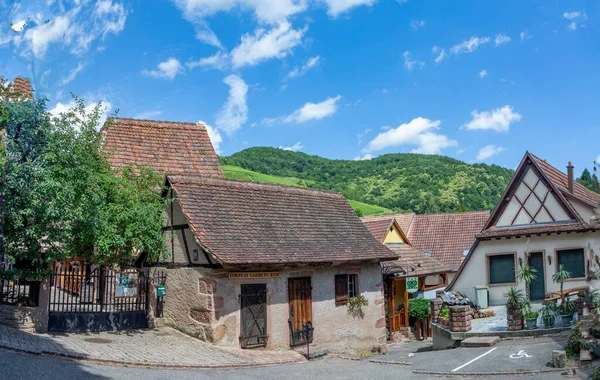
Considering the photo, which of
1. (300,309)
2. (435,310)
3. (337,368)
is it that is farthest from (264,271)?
(435,310)

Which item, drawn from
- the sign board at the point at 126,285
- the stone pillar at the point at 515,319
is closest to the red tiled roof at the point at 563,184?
the stone pillar at the point at 515,319

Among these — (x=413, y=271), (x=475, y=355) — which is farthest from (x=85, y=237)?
(x=413, y=271)

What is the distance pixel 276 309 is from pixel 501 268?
42.4 feet

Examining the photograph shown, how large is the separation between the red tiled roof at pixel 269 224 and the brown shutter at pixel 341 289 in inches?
30.5

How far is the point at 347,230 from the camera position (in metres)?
20.2

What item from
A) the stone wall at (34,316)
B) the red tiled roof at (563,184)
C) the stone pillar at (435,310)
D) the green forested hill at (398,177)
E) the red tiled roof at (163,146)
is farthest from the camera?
the green forested hill at (398,177)

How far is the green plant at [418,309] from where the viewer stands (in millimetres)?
27094

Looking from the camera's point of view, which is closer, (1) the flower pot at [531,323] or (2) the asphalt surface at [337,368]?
(2) the asphalt surface at [337,368]

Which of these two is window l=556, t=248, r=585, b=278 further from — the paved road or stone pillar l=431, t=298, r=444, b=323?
the paved road

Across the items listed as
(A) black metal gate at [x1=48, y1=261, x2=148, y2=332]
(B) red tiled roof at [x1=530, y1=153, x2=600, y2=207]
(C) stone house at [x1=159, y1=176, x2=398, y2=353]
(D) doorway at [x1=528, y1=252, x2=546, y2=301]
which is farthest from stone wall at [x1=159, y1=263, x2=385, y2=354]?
(B) red tiled roof at [x1=530, y1=153, x2=600, y2=207]

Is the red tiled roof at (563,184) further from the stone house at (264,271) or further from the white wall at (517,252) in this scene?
the stone house at (264,271)

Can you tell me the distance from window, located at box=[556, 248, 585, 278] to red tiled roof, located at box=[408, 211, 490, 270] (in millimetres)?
12114

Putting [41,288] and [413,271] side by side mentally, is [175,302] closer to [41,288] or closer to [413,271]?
[41,288]

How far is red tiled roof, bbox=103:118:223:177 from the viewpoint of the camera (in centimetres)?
2373
